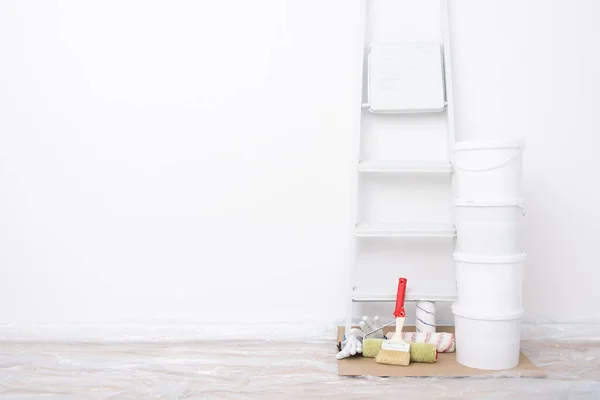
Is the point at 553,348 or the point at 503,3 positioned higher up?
the point at 503,3

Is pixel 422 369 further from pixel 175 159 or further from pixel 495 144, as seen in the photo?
pixel 175 159

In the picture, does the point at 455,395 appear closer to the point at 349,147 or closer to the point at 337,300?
the point at 337,300

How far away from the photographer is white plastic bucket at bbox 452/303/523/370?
1.84 meters

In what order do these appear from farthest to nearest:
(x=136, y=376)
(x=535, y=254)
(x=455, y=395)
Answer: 1. (x=535, y=254)
2. (x=136, y=376)
3. (x=455, y=395)

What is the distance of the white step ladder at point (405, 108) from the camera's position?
2176mm

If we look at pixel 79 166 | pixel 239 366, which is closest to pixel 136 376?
pixel 239 366

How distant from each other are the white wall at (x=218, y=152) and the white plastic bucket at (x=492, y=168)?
0.50m

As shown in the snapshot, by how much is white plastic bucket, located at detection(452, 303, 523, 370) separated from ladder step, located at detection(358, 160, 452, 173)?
55 cm

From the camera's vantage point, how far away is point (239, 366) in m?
1.95

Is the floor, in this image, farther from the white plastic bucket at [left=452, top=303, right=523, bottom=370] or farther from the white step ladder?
the white step ladder

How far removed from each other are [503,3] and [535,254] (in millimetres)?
1013

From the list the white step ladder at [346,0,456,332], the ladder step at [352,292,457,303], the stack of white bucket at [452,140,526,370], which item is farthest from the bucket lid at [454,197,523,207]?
the ladder step at [352,292,457,303]

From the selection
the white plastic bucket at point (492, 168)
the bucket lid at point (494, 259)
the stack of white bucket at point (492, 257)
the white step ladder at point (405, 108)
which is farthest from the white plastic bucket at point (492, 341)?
the white plastic bucket at point (492, 168)

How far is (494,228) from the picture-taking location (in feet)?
6.08
